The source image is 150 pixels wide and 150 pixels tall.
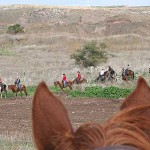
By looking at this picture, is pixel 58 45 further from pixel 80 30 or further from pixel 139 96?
pixel 139 96

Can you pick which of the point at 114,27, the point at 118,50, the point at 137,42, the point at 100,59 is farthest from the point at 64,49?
the point at 114,27

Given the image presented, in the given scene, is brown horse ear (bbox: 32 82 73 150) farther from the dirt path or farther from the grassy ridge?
the grassy ridge

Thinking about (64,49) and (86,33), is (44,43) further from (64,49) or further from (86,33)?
(86,33)

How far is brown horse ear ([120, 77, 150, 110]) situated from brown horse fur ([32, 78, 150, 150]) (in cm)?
21

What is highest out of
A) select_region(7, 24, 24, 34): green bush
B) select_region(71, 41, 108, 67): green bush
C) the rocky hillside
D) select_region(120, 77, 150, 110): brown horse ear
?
select_region(120, 77, 150, 110): brown horse ear

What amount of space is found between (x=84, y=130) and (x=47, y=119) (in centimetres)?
14

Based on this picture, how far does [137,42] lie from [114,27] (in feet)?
45.8

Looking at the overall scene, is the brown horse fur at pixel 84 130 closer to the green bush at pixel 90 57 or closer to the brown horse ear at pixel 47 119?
the brown horse ear at pixel 47 119

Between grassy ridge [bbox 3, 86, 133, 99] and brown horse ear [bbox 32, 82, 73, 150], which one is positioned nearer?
brown horse ear [bbox 32, 82, 73, 150]

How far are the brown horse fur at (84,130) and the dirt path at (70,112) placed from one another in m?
10.9

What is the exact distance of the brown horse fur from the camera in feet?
3.80

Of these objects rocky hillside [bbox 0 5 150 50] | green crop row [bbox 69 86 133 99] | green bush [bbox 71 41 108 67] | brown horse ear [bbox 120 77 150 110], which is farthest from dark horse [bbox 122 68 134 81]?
rocky hillside [bbox 0 5 150 50]

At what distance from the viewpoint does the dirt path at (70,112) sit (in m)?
13.5

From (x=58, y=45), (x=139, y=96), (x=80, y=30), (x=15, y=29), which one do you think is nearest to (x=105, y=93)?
(x=139, y=96)
